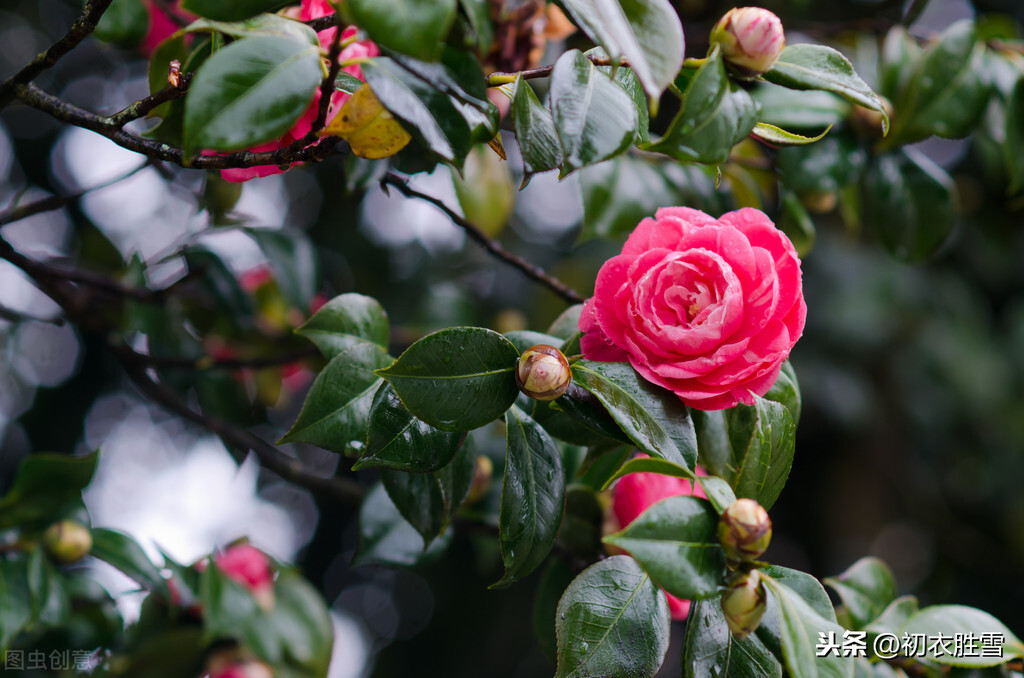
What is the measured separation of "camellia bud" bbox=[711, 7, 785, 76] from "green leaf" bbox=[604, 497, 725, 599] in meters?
0.27

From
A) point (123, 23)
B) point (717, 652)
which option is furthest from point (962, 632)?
point (123, 23)

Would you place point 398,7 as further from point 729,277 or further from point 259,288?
point 259,288

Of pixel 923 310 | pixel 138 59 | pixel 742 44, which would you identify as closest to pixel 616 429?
pixel 742 44

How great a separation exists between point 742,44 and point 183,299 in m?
1.00

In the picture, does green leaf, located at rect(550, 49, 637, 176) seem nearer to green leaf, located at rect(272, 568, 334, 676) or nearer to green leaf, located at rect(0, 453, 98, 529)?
green leaf, located at rect(0, 453, 98, 529)

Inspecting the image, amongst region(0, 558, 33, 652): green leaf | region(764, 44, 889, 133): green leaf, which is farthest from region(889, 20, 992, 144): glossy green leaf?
region(0, 558, 33, 652): green leaf

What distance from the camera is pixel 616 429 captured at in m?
0.46

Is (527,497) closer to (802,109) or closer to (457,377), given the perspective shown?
(457,377)

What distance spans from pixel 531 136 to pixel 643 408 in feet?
0.61

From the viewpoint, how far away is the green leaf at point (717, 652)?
0.46 meters

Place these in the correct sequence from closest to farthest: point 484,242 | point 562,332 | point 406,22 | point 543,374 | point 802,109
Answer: point 406,22, point 543,374, point 562,332, point 484,242, point 802,109

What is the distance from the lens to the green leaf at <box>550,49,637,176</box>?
1.33ft

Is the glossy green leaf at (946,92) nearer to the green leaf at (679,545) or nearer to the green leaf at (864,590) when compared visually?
the green leaf at (864,590)

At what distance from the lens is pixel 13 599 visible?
0.68 metres
